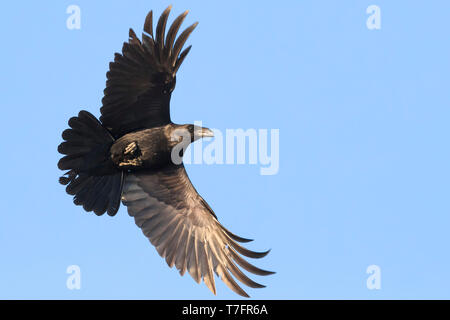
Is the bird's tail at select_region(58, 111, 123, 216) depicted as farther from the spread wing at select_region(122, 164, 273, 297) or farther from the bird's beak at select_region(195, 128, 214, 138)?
the bird's beak at select_region(195, 128, 214, 138)

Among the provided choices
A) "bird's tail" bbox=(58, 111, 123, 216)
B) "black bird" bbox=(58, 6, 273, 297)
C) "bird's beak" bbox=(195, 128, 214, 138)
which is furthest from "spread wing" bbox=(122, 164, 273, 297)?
"bird's beak" bbox=(195, 128, 214, 138)

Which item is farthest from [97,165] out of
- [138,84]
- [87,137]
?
[138,84]

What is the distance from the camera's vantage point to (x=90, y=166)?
12406 millimetres

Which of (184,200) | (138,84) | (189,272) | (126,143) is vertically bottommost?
(189,272)

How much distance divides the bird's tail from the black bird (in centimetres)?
1

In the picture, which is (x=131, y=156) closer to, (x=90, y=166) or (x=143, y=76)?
(x=90, y=166)

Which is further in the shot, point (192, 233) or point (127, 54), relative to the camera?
point (192, 233)

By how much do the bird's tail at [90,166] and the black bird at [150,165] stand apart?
0.01m

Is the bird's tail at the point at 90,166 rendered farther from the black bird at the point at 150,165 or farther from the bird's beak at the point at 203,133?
the bird's beak at the point at 203,133

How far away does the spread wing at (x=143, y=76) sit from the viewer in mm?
11711

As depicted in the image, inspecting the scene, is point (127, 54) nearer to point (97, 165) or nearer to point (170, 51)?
point (170, 51)

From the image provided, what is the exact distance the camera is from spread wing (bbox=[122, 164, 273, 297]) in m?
12.4

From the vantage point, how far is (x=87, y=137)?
39.8 ft

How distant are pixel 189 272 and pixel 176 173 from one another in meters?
1.40
